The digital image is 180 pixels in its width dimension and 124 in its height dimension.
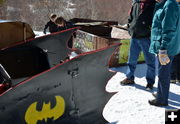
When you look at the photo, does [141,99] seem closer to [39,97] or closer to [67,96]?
[67,96]

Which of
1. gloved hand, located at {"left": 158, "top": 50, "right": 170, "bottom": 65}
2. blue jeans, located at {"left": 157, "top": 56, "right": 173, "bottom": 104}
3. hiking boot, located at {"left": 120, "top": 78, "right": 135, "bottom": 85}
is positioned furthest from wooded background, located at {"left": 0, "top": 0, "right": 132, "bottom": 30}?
gloved hand, located at {"left": 158, "top": 50, "right": 170, "bottom": 65}

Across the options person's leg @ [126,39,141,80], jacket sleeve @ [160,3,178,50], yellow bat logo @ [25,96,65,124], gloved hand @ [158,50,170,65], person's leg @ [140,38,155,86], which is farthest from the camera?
person's leg @ [126,39,141,80]

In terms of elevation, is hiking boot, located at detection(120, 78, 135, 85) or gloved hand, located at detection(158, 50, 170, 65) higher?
gloved hand, located at detection(158, 50, 170, 65)

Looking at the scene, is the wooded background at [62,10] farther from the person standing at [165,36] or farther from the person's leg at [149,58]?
the person standing at [165,36]

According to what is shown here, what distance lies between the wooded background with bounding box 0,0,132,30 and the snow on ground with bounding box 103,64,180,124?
17409 millimetres

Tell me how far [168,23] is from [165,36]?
0.18 meters

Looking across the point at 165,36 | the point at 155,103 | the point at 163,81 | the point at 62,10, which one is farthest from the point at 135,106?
the point at 62,10

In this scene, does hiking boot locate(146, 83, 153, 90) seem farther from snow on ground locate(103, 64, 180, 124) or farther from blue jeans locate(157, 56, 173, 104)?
blue jeans locate(157, 56, 173, 104)

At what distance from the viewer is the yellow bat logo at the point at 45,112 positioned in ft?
8.53

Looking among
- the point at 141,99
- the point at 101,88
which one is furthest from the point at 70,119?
the point at 141,99

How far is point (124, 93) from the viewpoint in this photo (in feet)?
14.7

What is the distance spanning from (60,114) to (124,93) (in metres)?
1.87

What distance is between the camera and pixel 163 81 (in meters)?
3.71

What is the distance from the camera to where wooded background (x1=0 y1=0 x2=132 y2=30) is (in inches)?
869
